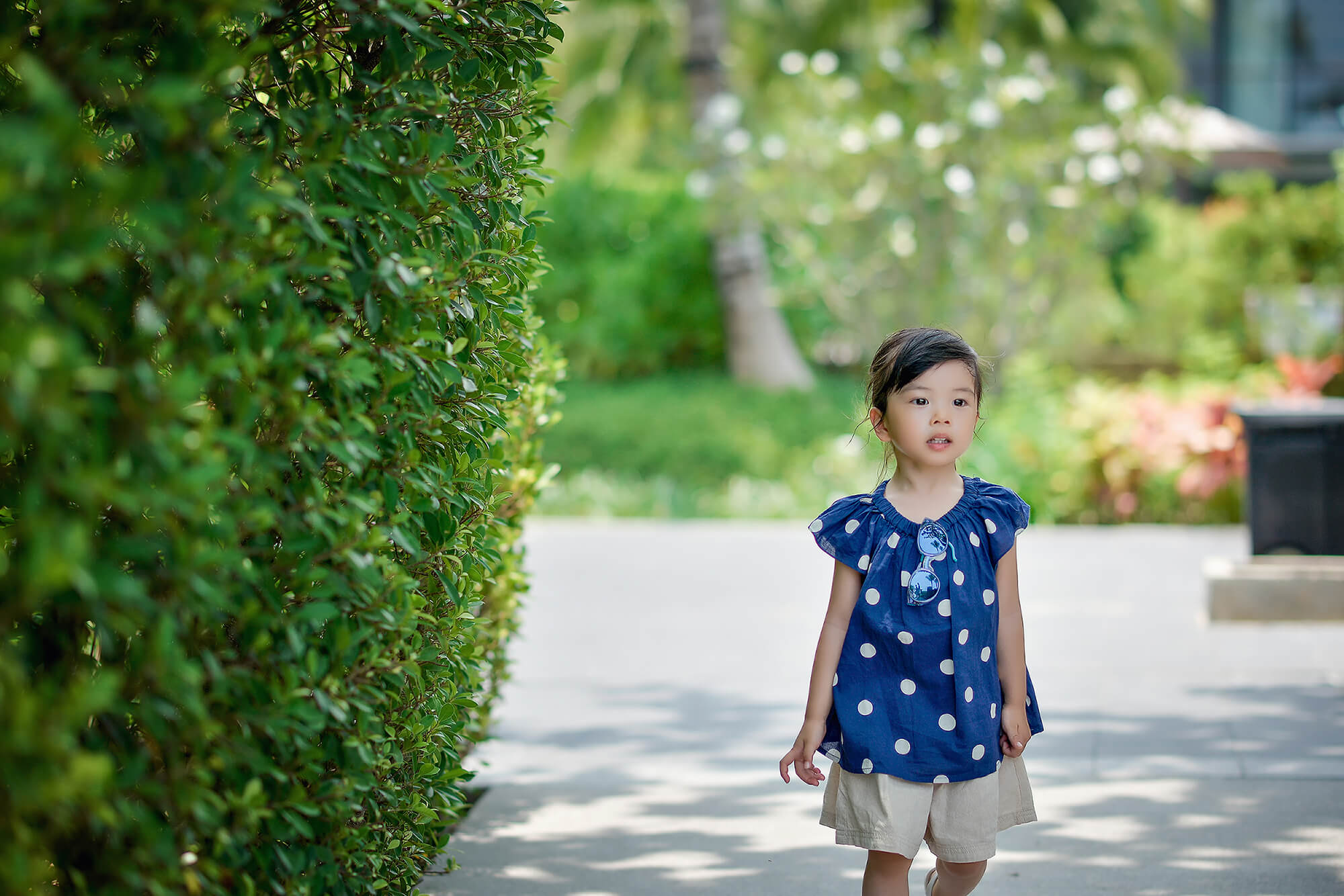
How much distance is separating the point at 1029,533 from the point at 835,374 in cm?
782

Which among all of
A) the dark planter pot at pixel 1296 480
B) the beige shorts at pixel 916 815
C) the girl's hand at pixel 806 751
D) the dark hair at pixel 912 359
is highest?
the dark planter pot at pixel 1296 480

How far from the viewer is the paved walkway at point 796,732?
13.2 ft

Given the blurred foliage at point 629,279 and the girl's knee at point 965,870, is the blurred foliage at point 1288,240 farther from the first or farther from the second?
the girl's knee at point 965,870

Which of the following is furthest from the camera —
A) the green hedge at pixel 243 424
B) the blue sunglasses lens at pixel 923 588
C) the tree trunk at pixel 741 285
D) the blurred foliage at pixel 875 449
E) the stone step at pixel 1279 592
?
the tree trunk at pixel 741 285

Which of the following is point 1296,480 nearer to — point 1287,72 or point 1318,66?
point 1287,72

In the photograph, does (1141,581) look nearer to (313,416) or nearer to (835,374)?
(313,416)

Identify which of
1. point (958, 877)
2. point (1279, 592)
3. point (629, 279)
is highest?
point (629, 279)

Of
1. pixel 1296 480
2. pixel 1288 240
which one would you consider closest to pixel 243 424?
pixel 1296 480

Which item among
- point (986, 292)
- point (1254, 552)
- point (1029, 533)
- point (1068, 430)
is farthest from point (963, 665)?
point (986, 292)

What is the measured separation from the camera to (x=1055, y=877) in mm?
3953

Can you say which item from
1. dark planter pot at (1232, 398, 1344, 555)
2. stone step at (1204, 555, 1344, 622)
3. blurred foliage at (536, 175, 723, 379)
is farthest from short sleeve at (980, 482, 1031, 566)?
blurred foliage at (536, 175, 723, 379)

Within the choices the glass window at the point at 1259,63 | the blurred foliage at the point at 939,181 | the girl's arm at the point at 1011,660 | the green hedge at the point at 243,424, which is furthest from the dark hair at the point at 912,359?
the glass window at the point at 1259,63

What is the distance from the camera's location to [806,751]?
3123 mm

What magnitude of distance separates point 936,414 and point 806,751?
0.81m
